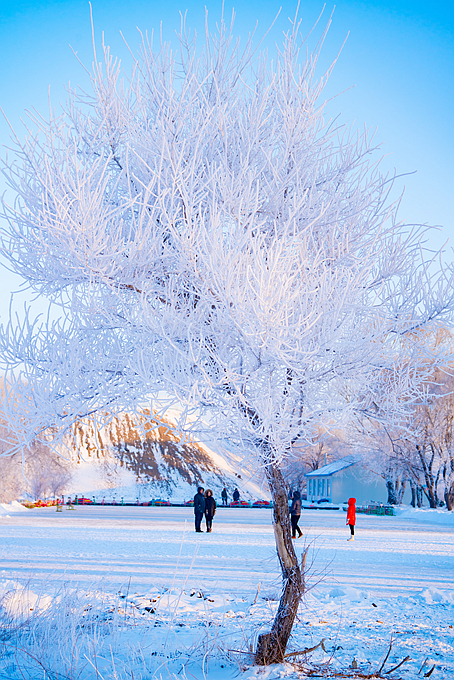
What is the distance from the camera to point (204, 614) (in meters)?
7.25

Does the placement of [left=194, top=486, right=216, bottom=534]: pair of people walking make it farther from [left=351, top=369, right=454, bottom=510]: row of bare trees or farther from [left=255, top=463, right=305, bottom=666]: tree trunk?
[left=351, top=369, right=454, bottom=510]: row of bare trees

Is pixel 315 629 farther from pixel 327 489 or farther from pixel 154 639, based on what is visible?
pixel 327 489

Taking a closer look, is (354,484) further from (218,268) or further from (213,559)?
(218,268)

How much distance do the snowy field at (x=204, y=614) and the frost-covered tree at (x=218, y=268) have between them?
0.79 metres

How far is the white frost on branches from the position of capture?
436 centimetres

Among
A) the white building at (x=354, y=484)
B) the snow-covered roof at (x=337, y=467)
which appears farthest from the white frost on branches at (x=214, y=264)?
the snow-covered roof at (x=337, y=467)

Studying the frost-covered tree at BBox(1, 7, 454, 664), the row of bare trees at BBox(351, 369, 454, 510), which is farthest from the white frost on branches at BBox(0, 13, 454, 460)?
the row of bare trees at BBox(351, 369, 454, 510)

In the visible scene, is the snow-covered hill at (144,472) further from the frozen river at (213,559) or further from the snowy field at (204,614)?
the snowy field at (204,614)

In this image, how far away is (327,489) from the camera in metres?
66.4

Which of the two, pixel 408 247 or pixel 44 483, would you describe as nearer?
pixel 408 247

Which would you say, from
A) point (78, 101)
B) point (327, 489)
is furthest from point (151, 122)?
point (327, 489)

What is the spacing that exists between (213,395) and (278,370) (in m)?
0.59

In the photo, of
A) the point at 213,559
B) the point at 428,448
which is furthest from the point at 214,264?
the point at 428,448

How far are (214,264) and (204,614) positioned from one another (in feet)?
16.6
